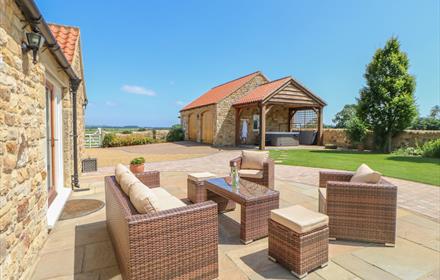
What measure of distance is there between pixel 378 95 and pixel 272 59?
773cm

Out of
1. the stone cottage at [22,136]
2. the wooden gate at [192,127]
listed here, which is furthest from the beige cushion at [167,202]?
the wooden gate at [192,127]

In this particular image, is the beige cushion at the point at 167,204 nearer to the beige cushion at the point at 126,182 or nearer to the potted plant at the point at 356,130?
the beige cushion at the point at 126,182

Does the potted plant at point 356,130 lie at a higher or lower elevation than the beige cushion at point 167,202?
higher

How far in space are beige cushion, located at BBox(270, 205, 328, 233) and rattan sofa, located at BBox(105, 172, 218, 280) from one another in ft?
2.47

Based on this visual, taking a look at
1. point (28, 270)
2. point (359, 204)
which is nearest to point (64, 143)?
point (28, 270)

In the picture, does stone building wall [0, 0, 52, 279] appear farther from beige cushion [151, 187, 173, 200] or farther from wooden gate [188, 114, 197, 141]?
wooden gate [188, 114, 197, 141]

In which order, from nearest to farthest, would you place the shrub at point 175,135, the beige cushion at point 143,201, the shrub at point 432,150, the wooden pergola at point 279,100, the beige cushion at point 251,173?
the beige cushion at point 143,201 < the beige cushion at point 251,173 < the shrub at point 432,150 < the wooden pergola at point 279,100 < the shrub at point 175,135

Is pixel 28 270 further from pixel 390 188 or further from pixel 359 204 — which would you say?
pixel 390 188

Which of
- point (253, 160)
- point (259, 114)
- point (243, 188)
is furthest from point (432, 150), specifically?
point (243, 188)

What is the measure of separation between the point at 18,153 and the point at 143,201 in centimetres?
135

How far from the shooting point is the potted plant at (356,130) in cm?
1470

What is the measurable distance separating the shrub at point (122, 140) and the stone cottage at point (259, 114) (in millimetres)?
4470

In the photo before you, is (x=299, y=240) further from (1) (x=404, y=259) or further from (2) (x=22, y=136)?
(2) (x=22, y=136)

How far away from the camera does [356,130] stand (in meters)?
14.9
